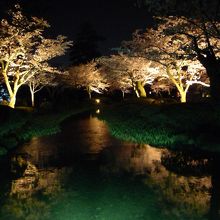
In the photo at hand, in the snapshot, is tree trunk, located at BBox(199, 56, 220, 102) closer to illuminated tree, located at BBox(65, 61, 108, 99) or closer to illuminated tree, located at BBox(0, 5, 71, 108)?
illuminated tree, located at BBox(0, 5, 71, 108)

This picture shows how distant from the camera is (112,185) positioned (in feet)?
32.1

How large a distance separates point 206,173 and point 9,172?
654 cm

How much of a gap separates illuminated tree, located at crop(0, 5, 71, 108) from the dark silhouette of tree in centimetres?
3412

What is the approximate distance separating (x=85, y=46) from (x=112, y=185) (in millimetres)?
63255

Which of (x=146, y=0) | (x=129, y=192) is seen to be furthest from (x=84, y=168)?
(x=146, y=0)

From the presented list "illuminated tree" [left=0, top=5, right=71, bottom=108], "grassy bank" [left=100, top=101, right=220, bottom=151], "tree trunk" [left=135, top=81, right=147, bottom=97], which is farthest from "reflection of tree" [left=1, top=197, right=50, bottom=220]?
"tree trunk" [left=135, top=81, right=147, bottom=97]

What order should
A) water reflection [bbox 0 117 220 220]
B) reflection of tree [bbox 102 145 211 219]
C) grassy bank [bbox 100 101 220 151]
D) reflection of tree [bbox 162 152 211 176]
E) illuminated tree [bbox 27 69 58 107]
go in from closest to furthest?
1. water reflection [bbox 0 117 220 220]
2. reflection of tree [bbox 102 145 211 219]
3. reflection of tree [bbox 162 152 211 176]
4. grassy bank [bbox 100 101 220 151]
5. illuminated tree [bbox 27 69 58 107]

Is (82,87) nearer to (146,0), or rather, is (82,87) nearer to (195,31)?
(195,31)

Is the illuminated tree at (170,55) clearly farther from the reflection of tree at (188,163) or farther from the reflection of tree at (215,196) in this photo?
the reflection of tree at (215,196)

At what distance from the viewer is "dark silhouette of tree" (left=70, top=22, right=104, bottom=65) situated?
6969cm

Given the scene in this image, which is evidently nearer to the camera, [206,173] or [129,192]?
[129,192]

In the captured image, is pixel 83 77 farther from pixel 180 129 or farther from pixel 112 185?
pixel 112 185

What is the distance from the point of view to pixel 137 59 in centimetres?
4172

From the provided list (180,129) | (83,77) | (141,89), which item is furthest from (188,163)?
(83,77)
